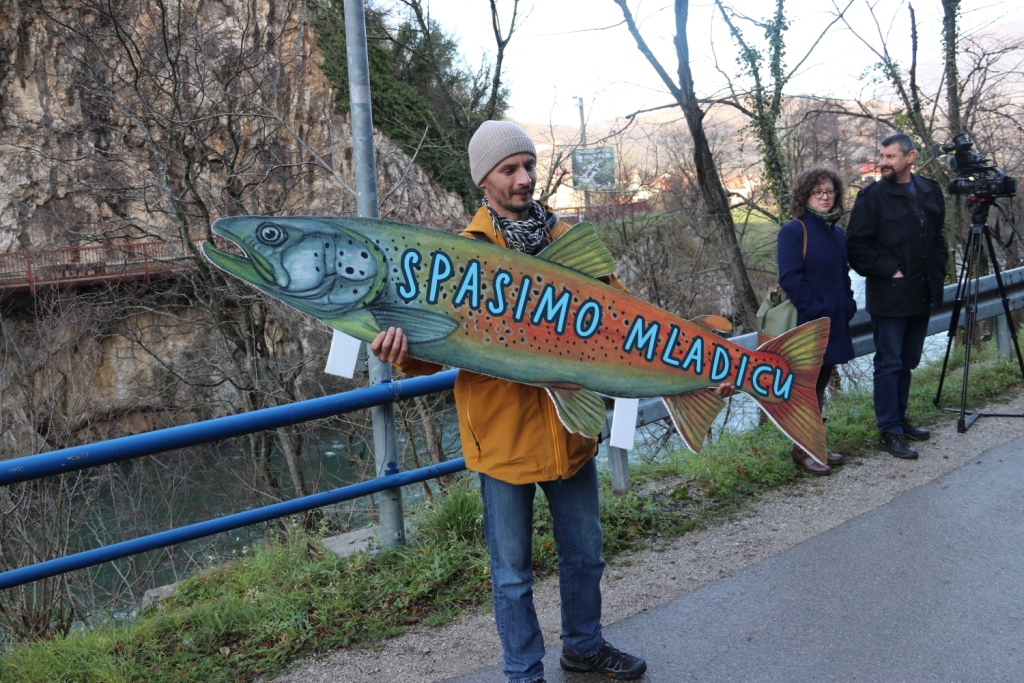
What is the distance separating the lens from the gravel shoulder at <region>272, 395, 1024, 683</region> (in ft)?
10.1

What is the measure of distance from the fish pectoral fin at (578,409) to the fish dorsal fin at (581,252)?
0.41m

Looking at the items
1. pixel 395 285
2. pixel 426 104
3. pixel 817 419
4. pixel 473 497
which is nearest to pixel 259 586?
pixel 473 497

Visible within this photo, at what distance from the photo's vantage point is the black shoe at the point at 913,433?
17.1ft

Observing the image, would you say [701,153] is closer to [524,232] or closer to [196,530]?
[524,232]

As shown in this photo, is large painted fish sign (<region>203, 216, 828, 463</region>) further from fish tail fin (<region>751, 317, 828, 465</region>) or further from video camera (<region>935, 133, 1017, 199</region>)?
video camera (<region>935, 133, 1017, 199</region>)

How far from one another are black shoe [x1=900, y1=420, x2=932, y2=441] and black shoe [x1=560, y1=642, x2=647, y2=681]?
127 inches

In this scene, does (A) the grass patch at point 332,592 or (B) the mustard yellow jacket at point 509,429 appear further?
(A) the grass patch at point 332,592

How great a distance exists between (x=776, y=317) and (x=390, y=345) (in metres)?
2.89

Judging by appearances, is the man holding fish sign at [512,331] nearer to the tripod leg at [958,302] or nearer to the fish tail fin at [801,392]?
the fish tail fin at [801,392]

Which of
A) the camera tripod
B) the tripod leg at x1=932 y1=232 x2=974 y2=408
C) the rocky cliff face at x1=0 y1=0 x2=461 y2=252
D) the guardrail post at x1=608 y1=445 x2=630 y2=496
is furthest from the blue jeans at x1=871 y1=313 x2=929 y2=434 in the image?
the rocky cliff face at x1=0 y1=0 x2=461 y2=252

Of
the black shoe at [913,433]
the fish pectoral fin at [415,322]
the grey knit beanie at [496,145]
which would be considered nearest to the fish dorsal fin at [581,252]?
the grey knit beanie at [496,145]

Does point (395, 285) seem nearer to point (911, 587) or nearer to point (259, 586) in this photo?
point (259, 586)

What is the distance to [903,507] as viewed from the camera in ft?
13.7

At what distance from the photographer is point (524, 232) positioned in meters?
2.62
